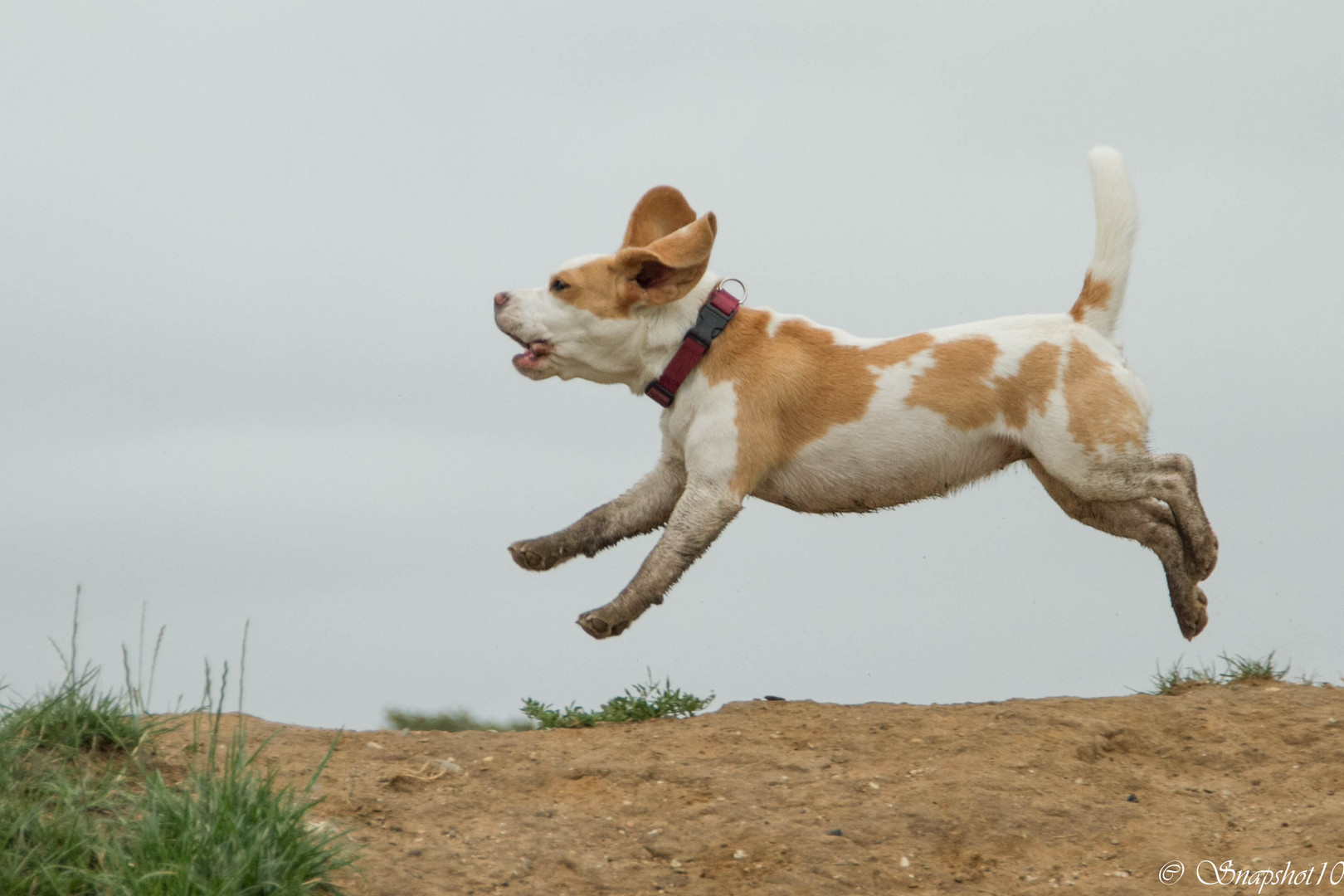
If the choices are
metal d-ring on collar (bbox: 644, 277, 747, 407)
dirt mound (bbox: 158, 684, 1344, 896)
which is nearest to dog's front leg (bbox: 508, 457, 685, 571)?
metal d-ring on collar (bbox: 644, 277, 747, 407)

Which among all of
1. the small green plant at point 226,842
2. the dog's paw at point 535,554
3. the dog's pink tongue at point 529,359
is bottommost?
the small green plant at point 226,842

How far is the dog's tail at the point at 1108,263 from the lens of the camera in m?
6.69

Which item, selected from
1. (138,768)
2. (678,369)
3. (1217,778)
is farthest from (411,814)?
(1217,778)

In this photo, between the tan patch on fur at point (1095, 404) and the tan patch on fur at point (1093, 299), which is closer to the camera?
the tan patch on fur at point (1095, 404)

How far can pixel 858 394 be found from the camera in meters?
6.36

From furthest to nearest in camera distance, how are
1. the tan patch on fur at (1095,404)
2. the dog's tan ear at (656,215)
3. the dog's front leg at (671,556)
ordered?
the dog's tan ear at (656,215)
the tan patch on fur at (1095,404)
the dog's front leg at (671,556)

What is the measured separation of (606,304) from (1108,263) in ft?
8.27

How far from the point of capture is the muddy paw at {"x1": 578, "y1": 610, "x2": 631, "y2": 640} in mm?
6172

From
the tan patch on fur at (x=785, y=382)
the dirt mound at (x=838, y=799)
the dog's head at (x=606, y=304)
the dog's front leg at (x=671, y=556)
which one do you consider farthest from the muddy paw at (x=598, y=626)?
the dog's head at (x=606, y=304)

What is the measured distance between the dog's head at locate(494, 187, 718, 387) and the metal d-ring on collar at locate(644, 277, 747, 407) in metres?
0.08

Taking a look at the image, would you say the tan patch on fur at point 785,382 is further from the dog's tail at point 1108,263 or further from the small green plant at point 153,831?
the small green plant at point 153,831

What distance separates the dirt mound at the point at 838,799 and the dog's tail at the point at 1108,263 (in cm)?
192

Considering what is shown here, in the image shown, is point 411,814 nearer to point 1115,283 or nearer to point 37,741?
point 37,741

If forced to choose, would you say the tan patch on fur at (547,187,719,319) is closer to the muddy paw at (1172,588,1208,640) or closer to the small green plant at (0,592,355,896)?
the small green plant at (0,592,355,896)
